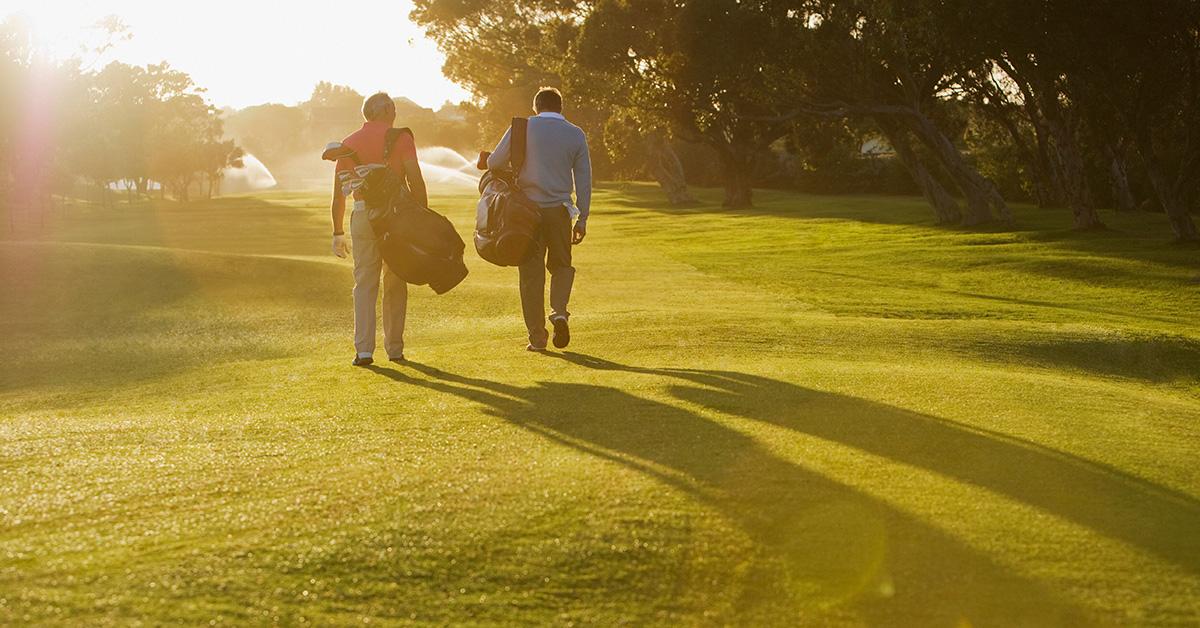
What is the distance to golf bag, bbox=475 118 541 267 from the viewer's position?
10.8 m

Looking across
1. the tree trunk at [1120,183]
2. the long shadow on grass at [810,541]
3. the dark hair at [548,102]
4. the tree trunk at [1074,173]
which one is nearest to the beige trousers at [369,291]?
the dark hair at [548,102]

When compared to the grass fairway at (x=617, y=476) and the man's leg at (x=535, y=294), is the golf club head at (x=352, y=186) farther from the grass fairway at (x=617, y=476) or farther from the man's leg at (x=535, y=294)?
the man's leg at (x=535, y=294)

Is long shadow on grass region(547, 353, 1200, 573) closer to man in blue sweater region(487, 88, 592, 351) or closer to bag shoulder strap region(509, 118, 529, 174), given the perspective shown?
man in blue sweater region(487, 88, 592, 351)

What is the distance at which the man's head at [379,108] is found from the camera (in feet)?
35.2

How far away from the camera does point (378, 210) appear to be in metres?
10.4

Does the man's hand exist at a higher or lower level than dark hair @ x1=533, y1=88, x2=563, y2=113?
lower

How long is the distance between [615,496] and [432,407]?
3.01 m

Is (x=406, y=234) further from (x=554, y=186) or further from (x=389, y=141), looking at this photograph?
(x=554, y=186)

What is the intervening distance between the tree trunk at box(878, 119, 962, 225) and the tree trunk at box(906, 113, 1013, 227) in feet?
5.06

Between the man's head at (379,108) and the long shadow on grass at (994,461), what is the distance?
384 centimetres

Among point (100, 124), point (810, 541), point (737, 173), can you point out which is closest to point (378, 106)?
point (810, 541)

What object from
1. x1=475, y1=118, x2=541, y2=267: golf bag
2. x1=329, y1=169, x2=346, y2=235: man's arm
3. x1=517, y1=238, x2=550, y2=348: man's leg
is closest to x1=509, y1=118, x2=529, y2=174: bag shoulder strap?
x1=475, y1=118, x2=541, y2=267: golf bag

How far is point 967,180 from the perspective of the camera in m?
40.7

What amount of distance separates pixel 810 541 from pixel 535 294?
265 inches
